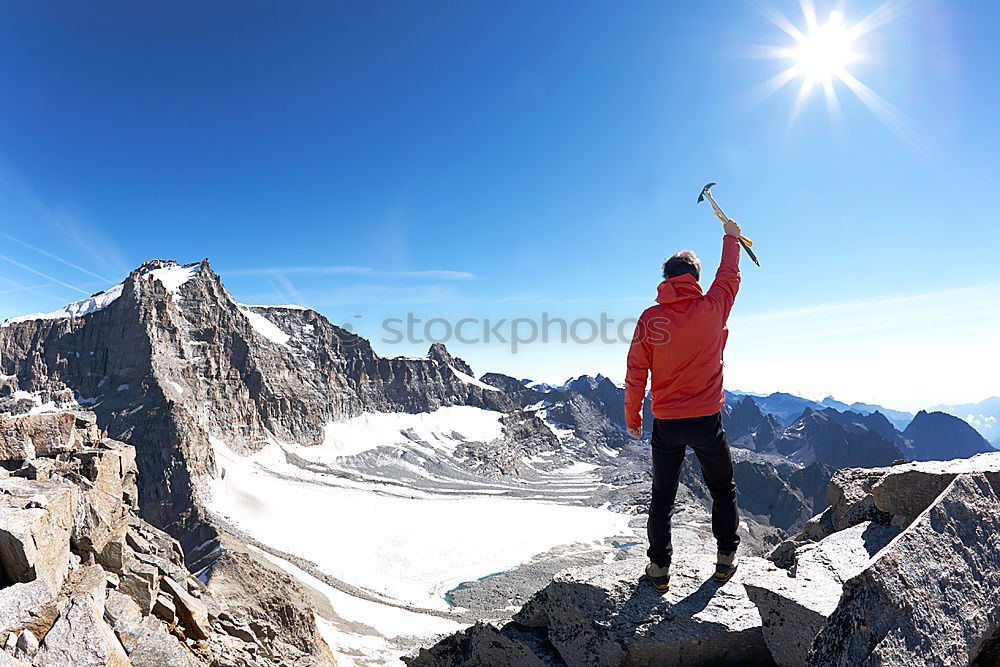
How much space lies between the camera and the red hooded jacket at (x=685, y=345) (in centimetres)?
503

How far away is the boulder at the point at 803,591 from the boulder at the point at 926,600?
0.90 m

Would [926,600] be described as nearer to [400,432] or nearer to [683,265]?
[683,265]

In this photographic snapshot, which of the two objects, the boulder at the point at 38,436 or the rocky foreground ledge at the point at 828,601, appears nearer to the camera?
the rocky foreground ledge at the point at 828,601

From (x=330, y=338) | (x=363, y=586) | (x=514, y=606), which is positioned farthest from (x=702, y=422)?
(x=330, y=338)

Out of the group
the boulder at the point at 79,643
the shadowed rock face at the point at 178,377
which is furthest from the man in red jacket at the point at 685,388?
the shadowed rock face at the point at 178,377

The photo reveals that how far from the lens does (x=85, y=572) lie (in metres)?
7.50

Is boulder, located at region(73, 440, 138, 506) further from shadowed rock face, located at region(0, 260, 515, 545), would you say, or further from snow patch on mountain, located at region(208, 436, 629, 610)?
shadowed rock face, located at region(0, 260, 515, 545)

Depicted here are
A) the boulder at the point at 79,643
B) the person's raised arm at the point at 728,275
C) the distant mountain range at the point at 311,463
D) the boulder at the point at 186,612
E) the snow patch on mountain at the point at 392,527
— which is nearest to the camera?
the boulder at the point at 79,643

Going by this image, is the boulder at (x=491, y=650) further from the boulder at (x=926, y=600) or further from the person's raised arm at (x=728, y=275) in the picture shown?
the person's raised arm at (x=728, y=275)

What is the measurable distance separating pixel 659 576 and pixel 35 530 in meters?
7.34

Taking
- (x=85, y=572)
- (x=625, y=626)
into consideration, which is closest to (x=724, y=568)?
(x=625, y=626)

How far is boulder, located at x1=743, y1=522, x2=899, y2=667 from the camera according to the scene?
3961mm

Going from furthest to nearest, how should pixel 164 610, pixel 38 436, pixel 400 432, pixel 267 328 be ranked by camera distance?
pixel 267 328, pixel 400 432, pixel 38 436, pixel 164 610


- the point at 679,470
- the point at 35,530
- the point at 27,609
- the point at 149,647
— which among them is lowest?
the point at 149,647
